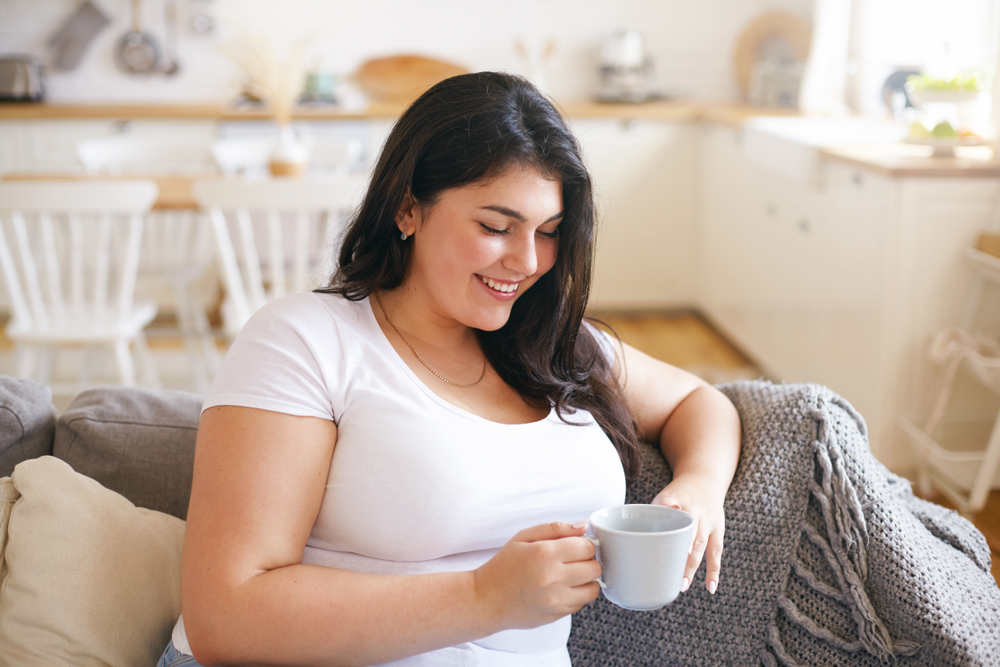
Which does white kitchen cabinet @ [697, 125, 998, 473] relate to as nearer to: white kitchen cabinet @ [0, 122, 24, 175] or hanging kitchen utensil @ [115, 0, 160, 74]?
hanging kitchen utensil @ [115, 0, 160, 74]

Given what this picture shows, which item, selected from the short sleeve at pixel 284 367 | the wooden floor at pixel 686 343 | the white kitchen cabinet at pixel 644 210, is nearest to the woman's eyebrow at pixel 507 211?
the short sleeve at pixel 284 367

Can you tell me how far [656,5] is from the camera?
461 cm

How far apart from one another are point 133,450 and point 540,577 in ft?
2.25

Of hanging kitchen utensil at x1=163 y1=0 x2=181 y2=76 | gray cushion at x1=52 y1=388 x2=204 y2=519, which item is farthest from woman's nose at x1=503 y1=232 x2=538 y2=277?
hanging kitchen utensil at x1=163 y1=0 x2=181 y2=76

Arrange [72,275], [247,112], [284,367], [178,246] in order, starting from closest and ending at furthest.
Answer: [284,367] → [72,275] → [178,246] → [247,112]

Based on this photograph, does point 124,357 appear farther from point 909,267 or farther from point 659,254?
point 659,254

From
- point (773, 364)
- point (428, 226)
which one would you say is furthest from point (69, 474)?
point (773, 364)

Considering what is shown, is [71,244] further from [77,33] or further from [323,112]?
[77,33]

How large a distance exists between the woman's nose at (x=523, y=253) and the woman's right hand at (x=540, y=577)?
0.32 meters

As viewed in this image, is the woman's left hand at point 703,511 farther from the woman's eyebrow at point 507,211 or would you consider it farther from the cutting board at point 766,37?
the cutting board at point 766,37

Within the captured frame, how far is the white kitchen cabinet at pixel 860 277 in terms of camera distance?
2404 millimetres

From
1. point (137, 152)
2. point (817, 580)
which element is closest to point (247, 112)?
point (137, 152)

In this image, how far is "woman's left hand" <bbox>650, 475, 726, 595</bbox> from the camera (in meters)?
1.02

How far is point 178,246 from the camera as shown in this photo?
11.1ft
